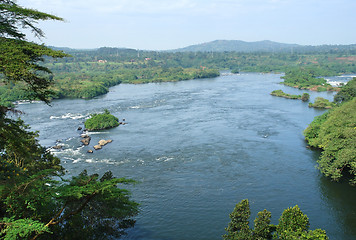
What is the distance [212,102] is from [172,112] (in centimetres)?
1247

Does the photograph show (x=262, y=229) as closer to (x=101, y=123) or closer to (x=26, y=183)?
(x=26, y=183)

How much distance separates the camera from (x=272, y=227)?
54.3ft

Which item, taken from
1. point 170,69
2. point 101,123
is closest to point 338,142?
point 101,123

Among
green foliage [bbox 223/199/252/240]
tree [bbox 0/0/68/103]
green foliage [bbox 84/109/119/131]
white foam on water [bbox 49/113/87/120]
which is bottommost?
white foam on water [bbox 49/113/87/120]

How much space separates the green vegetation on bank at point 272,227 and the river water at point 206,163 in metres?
3.38

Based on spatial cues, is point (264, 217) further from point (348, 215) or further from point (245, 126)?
point (245, 126)

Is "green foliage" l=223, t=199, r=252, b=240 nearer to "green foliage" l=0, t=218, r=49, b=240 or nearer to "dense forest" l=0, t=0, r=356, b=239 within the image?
"dense forest" l=0, t=0, r=356, b=239

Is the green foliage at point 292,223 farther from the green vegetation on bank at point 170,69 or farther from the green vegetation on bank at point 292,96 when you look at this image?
the green vegetation on bank at point 170,69

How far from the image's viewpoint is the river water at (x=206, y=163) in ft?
Answer: 70.4

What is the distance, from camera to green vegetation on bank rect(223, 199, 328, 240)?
583 inches

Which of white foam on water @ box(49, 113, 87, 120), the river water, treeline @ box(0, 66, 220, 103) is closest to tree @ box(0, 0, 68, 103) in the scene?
the river water

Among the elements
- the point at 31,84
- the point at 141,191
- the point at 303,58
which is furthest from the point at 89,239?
the point at 303,58

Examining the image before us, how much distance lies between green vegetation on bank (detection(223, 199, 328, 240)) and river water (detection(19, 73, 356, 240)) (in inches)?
133

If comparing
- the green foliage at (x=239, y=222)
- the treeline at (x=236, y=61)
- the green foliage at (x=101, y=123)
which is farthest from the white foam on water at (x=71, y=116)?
the treeline at (x=236, y=61)
